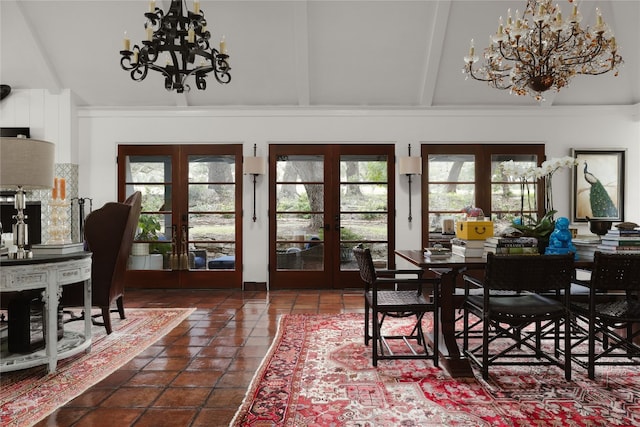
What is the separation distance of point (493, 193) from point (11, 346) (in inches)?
229

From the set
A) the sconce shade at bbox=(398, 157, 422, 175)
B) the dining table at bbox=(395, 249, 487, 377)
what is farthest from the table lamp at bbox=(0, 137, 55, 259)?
the sconce shade at bbox=(398, 157, 422, 175)

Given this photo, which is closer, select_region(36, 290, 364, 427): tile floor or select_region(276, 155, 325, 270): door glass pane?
select_region(36, 290, 364, 427): tile floor

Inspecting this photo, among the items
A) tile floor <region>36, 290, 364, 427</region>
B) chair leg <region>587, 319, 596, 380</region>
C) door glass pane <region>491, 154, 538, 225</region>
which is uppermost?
door glass pane <region>491, 154, 538, 225</region>

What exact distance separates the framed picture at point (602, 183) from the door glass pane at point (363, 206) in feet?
8.87

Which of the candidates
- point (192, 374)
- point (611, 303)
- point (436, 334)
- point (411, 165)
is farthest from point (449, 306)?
point (411, 165)

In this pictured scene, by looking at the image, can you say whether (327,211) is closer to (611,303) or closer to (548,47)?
(548,47)

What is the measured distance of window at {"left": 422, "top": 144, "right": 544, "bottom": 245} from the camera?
6250 millimetres

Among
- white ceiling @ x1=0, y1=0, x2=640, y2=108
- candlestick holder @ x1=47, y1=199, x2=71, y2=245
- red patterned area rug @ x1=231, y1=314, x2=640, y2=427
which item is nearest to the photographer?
red patterned area rug @ x1=231, y1=314, x2=640, y2=427

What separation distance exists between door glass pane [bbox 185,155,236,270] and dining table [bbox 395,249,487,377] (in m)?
3.76

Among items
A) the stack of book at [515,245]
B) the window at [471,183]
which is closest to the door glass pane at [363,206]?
the window at [471,183]

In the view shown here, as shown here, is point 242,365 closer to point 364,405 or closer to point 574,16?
point 364,405

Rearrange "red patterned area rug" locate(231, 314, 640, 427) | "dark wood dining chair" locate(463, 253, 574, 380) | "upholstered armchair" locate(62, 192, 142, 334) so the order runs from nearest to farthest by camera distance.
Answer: "red patterned area rug" locate(231, 314, 640, 427)
"dark wood dining chair" locate(463, 253, 574, 380)
"upholstered armchair" locate(62, 192, 142, 334)

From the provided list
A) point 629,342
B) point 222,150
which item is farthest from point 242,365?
point 222,150

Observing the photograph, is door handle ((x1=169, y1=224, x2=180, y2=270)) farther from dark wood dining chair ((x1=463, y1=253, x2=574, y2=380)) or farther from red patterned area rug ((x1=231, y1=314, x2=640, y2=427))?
dark wood dining chair ((x1=463, y1=253, x2=574, y2=380))
